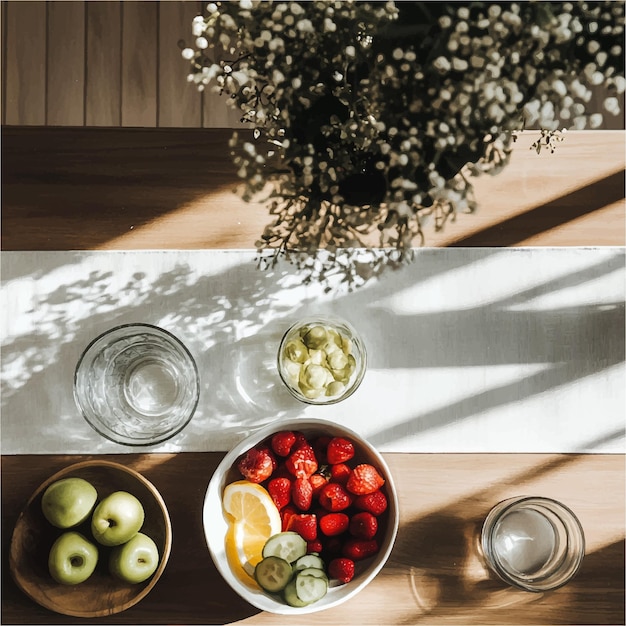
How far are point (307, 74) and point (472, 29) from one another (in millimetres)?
213

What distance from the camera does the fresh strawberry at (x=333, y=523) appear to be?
1185 millimetres

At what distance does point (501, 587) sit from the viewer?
4.10ft

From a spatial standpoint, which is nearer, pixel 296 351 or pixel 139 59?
pixel 296 351

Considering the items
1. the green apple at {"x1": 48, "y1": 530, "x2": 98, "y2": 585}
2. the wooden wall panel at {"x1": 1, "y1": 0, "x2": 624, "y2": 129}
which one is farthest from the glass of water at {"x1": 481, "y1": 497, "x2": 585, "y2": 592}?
the wooden wall panel at {"x1": 1, "y1": 0, "x2": 624, "y2": 129}

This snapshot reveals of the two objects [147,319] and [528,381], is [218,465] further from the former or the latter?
[528,381]

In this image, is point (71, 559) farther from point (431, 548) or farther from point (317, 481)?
point (431, 548)

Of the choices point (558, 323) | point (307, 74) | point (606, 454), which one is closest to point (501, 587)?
point (606, 454)

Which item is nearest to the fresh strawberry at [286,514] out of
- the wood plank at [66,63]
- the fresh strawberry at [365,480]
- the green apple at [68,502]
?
the fresh strawberry at [365,480]

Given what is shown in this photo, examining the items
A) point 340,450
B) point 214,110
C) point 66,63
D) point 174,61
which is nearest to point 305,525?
point 340,450

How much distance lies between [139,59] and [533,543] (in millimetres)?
1384

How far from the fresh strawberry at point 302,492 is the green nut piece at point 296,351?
0.20 m

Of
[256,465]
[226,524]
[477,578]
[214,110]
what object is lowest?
[477,578]

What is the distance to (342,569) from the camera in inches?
45.8

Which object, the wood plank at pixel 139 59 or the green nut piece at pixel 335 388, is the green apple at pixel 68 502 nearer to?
the green nut piece at pixel 335 388
